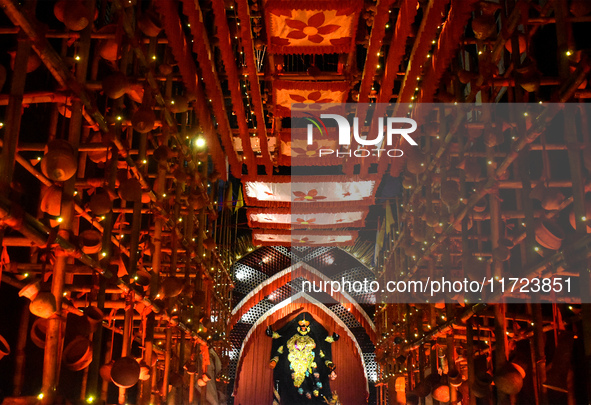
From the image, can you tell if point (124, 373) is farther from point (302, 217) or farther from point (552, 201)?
point (302, 217)

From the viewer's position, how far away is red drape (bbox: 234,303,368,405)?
15.4m

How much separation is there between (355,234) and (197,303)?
5.79m

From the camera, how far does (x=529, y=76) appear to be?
11.8 feet

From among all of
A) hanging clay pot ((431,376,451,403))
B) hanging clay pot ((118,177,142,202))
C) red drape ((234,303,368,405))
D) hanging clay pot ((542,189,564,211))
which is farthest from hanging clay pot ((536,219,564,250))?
red drape ((234,303,368,405))

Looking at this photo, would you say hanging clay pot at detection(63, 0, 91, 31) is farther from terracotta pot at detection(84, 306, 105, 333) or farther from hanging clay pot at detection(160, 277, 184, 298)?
hanging clay pot at detection(160, 277, 184, 298)

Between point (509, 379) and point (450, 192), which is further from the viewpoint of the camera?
point (450, 192)

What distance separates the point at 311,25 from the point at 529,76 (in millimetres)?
2408

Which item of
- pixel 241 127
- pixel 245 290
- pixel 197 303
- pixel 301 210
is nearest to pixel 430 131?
pixel 241 127

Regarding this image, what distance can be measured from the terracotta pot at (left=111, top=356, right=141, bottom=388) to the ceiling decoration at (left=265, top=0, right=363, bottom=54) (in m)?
3.21

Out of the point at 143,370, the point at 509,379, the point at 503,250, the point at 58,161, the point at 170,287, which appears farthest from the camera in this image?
the point at 170,287

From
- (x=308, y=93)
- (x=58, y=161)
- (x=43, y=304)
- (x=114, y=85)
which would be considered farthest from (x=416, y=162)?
(x=43, y=304)

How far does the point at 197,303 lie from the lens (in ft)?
21.8

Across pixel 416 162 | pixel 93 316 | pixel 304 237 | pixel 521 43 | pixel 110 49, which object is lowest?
pixel 93 316

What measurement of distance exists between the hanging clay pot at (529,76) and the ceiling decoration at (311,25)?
1.87 meters
